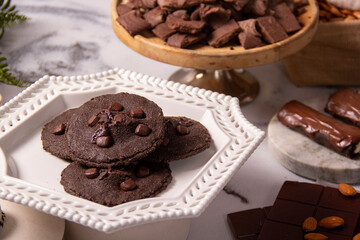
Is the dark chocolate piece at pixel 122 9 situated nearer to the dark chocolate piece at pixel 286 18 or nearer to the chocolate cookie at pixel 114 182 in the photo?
the dark chocolate piece at pixel 286 18

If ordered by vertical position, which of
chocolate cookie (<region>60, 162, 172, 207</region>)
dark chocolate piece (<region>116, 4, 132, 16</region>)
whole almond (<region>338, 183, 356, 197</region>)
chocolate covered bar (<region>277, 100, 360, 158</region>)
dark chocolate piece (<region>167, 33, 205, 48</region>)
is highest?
dark chocolate piece (<region>116, 4, 132, 16</region>)

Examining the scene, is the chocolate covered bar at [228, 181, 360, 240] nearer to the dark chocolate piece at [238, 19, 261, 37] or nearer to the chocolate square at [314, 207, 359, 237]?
the chocolate square at [314, 207, 359, 237]

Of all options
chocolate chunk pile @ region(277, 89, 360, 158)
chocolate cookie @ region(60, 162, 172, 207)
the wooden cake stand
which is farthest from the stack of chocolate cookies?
chocolate chunk pile @ region(277, 89, 360, 158)

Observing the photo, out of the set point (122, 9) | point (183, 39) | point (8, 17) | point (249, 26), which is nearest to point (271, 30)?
point (249, 26)

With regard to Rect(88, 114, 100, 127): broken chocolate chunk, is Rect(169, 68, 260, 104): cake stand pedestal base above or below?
below

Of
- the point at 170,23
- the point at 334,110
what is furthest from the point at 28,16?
the point at 334,110

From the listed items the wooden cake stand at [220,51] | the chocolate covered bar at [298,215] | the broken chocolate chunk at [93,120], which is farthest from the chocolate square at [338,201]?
the broken chocolate chunk at [93,120]

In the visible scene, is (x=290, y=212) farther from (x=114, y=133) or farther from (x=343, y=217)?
(x=114, y=133)

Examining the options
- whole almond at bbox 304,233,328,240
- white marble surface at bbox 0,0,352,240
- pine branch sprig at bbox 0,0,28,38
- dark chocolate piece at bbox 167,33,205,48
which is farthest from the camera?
pine branch sprig at bbox 0,0,28,38
